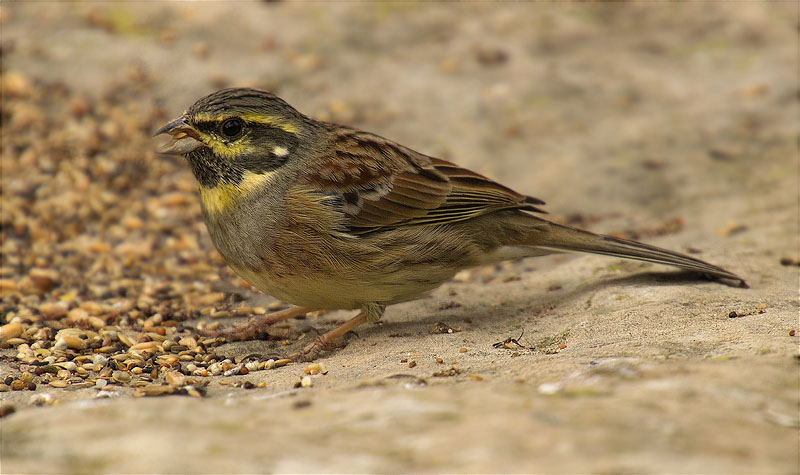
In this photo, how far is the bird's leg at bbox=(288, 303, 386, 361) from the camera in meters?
4.71

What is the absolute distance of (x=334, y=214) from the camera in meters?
4.77

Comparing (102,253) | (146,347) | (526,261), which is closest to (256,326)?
(146,347)

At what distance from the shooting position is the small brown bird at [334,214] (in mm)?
4684

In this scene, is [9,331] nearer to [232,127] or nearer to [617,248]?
[232,127]

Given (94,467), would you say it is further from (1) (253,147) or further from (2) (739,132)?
(2) (739,132)

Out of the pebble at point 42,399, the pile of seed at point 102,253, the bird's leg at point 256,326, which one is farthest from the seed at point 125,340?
the pebble at point 42,399

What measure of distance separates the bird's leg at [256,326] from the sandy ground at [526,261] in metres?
0.12

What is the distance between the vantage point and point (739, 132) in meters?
8.14

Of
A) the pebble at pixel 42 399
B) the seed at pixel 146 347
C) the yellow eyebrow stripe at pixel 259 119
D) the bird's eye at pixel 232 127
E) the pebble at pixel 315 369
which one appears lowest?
the pebble at pixel 42 399

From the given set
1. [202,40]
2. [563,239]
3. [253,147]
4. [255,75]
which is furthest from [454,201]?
[202,40]

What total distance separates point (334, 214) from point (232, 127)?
0.75 meters

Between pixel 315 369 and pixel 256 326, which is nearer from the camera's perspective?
A: pixel 315 369

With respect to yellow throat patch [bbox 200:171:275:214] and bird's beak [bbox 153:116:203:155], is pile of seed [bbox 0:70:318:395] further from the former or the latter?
bird's beak [bbox 153:116:203:155]

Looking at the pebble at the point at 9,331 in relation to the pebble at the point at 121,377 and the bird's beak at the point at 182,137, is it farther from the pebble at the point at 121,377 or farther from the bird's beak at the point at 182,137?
the bird's beak at the point at 182,137
